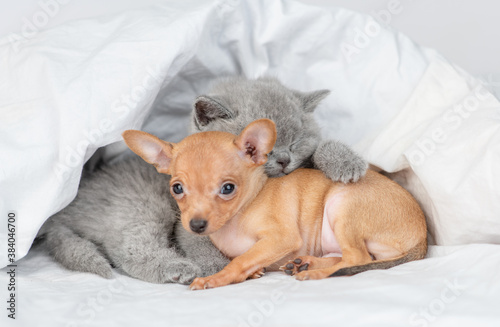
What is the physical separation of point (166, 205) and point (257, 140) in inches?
21.4

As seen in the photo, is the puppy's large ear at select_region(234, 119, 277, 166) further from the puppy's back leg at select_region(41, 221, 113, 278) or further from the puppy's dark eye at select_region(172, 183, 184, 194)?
the puppy's back leg at select_region(41, 221, 113, 278)

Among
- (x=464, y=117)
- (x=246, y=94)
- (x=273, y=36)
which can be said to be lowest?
(x=464, y=117)

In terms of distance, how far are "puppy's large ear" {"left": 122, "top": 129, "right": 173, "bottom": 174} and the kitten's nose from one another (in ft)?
1.31

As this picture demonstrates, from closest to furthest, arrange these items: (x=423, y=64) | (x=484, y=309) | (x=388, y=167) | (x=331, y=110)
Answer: (x=484, y=309) → (x=388, y=167) → (x=423, y=64) → (x=331, y=110)

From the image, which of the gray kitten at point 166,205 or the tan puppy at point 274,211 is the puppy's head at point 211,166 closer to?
the tan puppy at point 274,211

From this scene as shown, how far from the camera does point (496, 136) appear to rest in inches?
70.8

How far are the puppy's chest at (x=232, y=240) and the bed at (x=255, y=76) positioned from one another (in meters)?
0.21

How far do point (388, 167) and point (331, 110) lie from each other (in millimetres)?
461

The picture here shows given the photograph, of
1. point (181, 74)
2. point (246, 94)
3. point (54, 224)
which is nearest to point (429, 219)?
point (246, 94)

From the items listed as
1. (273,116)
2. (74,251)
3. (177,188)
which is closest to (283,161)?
(273,116)

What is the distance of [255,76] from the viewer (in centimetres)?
244

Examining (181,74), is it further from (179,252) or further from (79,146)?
(179,252)

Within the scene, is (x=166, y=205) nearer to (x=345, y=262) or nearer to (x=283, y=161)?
(x=283, y=161)

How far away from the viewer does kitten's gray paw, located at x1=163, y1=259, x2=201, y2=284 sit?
1.75 metres
